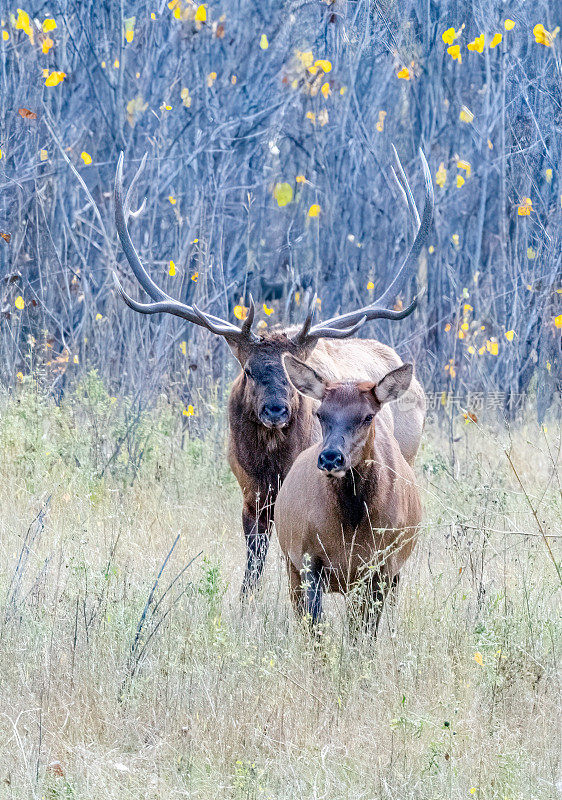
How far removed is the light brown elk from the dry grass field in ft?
0.60

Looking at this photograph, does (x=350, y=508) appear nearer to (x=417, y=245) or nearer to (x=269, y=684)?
(x=269, y=684)

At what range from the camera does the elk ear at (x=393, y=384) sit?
513 centimetres

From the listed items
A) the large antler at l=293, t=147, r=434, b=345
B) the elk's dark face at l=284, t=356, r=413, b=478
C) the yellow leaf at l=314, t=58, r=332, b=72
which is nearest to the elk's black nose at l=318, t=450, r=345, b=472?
the elk's dark face at l=284, t=356, r=413, b=478

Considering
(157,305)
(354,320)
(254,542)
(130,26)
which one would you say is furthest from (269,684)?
(130,26)

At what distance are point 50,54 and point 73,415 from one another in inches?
160

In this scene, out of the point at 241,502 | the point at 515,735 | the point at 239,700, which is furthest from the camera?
the point at 241,502

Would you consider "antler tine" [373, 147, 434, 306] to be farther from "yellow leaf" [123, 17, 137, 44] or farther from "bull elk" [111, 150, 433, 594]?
"yellow leaf" [123, 17, 137, 44]

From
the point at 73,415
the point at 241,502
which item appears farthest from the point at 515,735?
the point at 73,415

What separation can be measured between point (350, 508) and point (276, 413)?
1.43 meters

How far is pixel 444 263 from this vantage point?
35.7 feet

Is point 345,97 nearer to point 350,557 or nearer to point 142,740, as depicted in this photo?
point 350,557

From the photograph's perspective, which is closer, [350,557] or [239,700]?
[239,700]

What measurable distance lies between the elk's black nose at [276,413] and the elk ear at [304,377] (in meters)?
1.03

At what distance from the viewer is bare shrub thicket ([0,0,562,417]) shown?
9859mm
